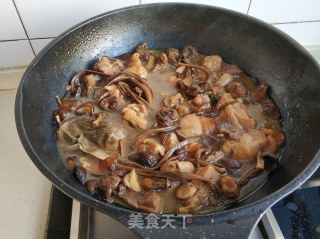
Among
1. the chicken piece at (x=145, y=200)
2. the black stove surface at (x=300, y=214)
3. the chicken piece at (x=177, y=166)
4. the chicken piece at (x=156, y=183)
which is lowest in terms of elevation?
the black stove surface at (x=300, y=214)

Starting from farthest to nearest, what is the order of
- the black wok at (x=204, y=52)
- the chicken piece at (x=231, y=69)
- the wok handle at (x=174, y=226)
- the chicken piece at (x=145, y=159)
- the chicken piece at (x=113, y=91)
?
1. the chicken piece at (x=231, y=69)
2. the chicken piece at (x=113, y=91)
3. the chicken piece at (x=145, y=159)
4. the black wok at (x=204, y=52)
5. the wok handle at (x=174, y=226)

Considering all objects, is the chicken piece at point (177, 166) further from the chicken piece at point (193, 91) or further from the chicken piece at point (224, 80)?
the chicken piece at point (224, 80)

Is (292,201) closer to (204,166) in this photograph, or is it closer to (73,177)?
(204,166)

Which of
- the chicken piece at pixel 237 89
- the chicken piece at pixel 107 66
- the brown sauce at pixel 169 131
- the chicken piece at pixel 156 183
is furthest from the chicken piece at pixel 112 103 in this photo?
the chicken piece at pixel 237 89

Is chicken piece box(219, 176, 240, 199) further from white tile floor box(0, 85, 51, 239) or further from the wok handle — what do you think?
white tile floor box(0, 85, 51, 239)

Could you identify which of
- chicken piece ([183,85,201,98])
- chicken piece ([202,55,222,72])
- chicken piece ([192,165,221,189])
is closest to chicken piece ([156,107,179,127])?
chicken piece ([183,85,201,98])

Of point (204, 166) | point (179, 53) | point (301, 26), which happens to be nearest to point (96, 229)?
point (204, 166)

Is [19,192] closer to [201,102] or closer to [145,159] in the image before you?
[145,159]
